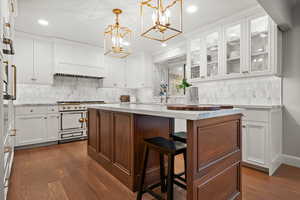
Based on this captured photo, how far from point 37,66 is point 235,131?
14.1 ft

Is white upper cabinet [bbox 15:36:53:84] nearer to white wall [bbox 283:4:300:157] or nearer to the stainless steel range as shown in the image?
the stainless steel range

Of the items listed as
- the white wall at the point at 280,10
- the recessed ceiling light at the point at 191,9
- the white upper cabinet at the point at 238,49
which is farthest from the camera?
the recessed ceiling light at the point at 191,9

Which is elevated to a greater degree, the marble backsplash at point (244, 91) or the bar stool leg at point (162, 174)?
the marble backsplash at point (244, 91)

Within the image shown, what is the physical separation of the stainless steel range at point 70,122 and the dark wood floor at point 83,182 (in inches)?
41.7

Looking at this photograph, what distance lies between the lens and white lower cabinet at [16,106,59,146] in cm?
321

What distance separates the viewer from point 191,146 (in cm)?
104

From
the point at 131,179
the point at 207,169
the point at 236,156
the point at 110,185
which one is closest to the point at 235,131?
the point at 236,156

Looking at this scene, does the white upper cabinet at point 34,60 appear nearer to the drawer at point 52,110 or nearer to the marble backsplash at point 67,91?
the marble backsplash at point 67,91

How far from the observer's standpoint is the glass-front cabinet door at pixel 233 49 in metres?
2.73

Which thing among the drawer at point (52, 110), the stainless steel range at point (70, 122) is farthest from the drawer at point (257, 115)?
the drawer at point (52, 110)

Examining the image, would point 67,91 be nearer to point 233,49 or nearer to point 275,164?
point 233,49

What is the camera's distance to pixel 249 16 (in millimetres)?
2572

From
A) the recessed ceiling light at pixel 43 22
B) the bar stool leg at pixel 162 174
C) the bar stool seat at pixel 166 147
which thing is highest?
the recessed ceiling light at pixel 43 22

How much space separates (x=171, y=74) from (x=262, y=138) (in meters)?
3.33
